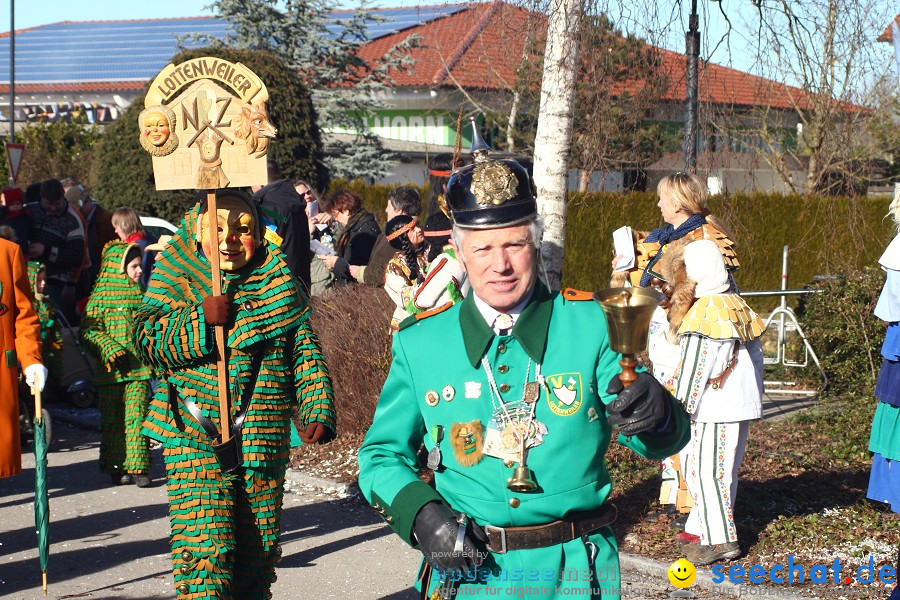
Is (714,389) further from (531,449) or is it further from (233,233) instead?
(531,449)

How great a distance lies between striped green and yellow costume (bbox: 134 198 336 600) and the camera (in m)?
4.82

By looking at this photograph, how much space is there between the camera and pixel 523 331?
295 centimetres

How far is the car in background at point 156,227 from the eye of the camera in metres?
13.5

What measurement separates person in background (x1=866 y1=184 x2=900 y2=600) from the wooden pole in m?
3.22

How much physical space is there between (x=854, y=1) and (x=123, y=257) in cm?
573

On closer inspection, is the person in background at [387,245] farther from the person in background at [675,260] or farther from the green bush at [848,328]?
the green bush at [848,328]

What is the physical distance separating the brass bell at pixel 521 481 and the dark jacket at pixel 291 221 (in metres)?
5.51

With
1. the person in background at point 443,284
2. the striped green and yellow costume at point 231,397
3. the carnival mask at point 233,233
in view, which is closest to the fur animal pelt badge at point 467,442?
the striped green and yellow costume at point 231,397

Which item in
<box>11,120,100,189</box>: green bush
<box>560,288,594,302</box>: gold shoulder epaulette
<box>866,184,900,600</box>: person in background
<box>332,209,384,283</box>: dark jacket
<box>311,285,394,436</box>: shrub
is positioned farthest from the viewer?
<box>11,120,100,189</box>: green bush

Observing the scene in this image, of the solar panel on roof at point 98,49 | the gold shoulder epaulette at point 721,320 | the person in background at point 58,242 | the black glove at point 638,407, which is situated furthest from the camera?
the solar panel on roof at point 98,49

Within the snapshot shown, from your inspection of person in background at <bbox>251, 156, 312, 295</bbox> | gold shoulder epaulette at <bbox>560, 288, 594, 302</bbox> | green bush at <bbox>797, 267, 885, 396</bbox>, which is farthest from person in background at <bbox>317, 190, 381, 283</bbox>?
gold shoulder epaulette at <bbox>560, 288, 594, 302</bbox>

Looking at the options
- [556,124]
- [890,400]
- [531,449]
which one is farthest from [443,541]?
[556,124]

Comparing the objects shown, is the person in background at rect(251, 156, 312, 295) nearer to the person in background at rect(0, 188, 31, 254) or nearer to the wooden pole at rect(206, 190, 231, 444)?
the wooden pole at rect(206, 190, 231, 444)

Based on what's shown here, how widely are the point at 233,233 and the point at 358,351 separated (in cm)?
403
